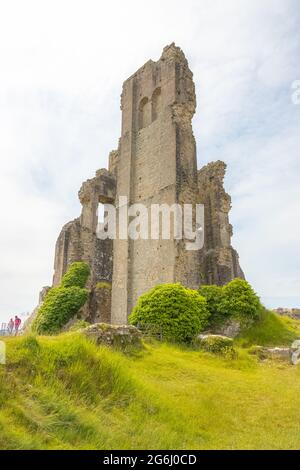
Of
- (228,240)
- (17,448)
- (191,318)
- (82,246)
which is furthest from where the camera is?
(82,246)

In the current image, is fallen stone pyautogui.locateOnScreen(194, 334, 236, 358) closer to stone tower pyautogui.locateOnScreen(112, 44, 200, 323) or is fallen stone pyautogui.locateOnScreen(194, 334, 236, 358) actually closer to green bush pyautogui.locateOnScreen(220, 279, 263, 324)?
green bush pyautogui.locateOnScreen(220, 279, 263, 324)

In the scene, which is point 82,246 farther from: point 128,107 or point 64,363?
point 64,363

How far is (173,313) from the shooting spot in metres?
14.7

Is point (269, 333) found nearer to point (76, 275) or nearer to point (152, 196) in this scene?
point (152, 196)

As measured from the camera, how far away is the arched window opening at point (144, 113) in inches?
960

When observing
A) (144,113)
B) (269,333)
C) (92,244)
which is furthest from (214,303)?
(144,113)

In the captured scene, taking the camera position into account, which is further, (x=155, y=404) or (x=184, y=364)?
(x=184, y=364)

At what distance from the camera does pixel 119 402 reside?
6.34 meters

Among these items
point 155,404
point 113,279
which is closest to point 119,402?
point 155,404

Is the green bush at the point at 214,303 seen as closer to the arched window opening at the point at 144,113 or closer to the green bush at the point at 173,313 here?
the green bush at the point at 173,313

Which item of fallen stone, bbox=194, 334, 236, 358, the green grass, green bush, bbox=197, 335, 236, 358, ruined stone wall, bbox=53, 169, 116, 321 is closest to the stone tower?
ruined stone wall, bbox=53, 169, 116, 321

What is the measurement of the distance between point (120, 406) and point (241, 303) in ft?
36.5

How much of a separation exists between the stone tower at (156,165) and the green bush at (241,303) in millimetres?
2546

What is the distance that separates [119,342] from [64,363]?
14.3 ft
